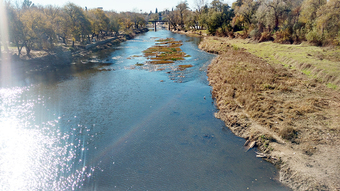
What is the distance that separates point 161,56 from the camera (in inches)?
1790

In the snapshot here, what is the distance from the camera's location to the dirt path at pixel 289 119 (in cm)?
1047

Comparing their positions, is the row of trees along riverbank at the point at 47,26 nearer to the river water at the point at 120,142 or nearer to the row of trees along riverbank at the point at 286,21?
the river water at the point at 120,142

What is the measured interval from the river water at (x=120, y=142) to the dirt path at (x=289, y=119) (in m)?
1.05

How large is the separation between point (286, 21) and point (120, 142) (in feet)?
155

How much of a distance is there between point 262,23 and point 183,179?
180ft

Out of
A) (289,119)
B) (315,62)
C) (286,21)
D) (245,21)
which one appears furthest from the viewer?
(245,21)

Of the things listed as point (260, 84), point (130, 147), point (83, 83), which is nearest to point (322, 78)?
point (260, 84)

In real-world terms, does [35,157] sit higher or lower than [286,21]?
lower

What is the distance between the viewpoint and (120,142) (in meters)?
14.4

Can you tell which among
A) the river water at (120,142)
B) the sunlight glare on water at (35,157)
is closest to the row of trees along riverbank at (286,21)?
the river water at (120,142)

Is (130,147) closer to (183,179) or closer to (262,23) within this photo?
(183,179)

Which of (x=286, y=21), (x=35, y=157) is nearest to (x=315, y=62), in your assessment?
(x=286, y=21)

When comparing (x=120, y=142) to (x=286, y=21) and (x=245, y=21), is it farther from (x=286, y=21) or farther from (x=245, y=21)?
(x=245, y=21)

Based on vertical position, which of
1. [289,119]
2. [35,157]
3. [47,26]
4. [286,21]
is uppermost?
[286,21]
